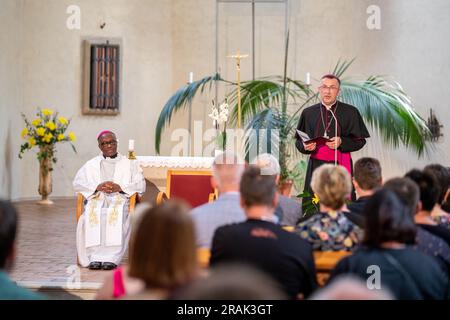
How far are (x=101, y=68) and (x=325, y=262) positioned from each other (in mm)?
10318

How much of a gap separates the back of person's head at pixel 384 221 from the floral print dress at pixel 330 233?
0.68m

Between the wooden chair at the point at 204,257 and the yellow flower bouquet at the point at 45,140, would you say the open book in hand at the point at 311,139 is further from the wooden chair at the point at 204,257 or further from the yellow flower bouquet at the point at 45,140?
the yellow flower bouquet at the point at 45,140

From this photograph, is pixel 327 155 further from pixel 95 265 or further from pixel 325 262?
pixel 325 262

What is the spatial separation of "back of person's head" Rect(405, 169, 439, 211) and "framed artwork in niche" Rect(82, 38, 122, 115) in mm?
9754

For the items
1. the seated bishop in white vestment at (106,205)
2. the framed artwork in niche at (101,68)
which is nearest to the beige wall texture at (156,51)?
the framed artwork in niche at (101,68)

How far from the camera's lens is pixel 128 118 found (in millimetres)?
13695

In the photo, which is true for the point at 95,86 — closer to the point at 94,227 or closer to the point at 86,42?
the point at 86,42

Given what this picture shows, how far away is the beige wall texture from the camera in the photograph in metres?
13.0

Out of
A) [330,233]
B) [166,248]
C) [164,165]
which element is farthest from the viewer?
[164,165]

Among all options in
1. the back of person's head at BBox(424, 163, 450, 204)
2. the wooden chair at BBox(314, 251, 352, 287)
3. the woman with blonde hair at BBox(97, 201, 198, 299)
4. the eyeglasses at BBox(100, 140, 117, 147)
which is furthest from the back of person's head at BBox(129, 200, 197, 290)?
the eyeglasses at BBox(100, 140, 117, 147)

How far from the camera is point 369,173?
473 cm

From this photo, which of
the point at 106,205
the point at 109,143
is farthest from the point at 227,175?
the point at 109,143

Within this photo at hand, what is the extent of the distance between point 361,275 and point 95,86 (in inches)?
424

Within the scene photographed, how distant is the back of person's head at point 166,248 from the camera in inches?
86.6
